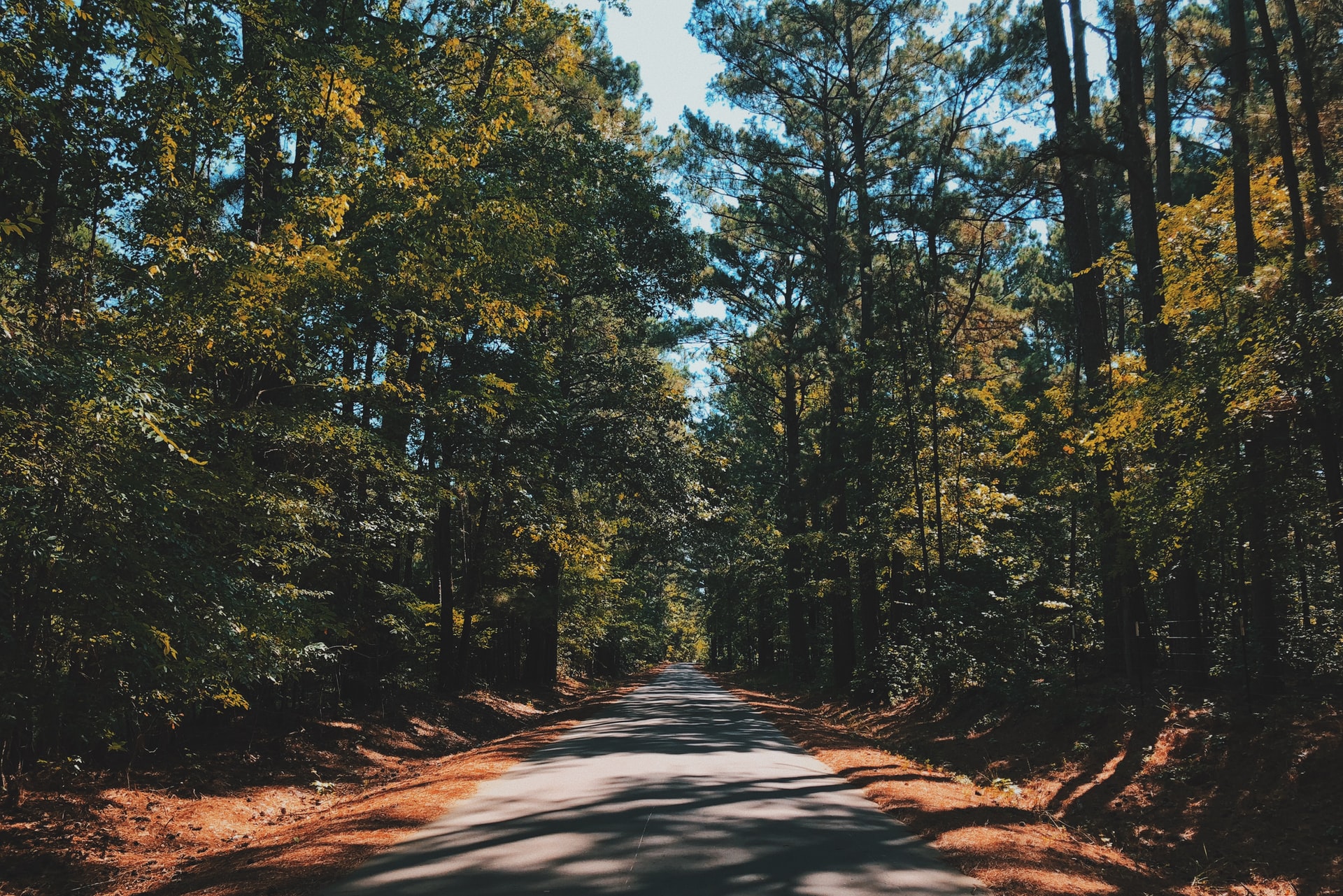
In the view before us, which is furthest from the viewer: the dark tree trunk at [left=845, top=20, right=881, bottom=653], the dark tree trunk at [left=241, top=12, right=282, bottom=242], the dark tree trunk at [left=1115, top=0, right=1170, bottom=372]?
the dark tree trunk at [left=845, top=20, right=881, bottom=653]

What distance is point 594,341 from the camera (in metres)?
24.7

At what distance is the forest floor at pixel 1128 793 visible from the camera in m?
6.34

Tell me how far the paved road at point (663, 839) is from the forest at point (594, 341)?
105 inches

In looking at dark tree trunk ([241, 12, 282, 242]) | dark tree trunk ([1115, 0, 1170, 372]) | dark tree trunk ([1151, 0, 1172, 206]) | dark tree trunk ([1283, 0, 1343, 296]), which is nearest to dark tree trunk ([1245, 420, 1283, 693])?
dark tree trunk ([1283, 0, 1343, 296])

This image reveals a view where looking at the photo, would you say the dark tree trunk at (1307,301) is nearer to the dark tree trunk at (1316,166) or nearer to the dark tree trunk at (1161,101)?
the dark tree trunk at (1316,166)

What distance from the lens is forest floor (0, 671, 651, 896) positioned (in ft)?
19.6

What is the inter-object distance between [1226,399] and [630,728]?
11.2 m

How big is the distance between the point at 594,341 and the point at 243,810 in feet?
58.3

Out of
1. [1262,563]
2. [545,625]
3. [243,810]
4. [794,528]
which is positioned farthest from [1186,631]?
[545,625]

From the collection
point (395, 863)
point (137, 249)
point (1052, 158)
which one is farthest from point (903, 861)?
point (1052, 158)

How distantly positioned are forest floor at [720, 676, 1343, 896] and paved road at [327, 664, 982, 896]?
24.9 inches

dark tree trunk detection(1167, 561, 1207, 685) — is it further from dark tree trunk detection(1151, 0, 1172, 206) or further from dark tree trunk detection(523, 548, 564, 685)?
dark tree trunk detection(523, 548, 564, 685)

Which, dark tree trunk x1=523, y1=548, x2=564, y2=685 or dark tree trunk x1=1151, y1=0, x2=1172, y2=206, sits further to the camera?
dark tree trunk x1=523, y1=548, x2=564, y2=685

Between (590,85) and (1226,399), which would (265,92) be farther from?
(1226,399)
